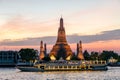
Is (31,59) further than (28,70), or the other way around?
(31,59)

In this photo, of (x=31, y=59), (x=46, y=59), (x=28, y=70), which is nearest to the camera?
(x=28, y=70)

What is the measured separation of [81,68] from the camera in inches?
5025

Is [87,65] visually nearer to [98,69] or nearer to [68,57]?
[98,69]

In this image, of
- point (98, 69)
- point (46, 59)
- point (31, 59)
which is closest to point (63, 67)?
point (98, 69)

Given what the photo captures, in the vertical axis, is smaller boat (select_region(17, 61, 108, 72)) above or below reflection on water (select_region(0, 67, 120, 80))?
above

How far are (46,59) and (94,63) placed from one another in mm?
54953

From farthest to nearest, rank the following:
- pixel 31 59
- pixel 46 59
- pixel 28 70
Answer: pixel 31 59
pixel 46 59
pixel 28 70

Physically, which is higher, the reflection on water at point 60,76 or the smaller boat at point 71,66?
the smaller boat at point 71,66

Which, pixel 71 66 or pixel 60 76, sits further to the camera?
pixel 71 66

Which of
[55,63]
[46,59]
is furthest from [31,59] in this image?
[55,63]

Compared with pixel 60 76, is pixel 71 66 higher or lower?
higher

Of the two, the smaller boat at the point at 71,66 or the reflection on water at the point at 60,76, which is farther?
the smaller boat at the point at 71,66

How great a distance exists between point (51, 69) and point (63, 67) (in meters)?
3.97

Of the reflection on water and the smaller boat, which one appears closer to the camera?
the reflection on water
